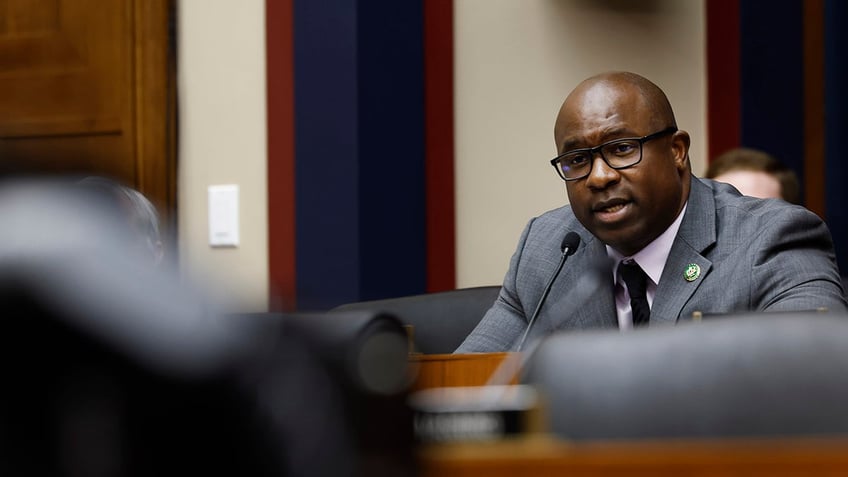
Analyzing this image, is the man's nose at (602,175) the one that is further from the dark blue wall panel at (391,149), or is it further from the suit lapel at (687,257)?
the dark blue wall panel at (391,149)

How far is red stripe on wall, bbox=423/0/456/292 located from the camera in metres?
3.68

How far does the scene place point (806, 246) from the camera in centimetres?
253

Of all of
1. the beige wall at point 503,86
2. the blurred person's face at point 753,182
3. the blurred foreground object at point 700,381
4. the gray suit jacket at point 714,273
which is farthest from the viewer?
the beige wall at point 503,86

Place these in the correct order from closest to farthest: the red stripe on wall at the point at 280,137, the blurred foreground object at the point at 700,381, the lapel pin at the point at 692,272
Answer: the blurred foreground object at the point at 700,381 < the lapel pin at the point at 692,272 < the red stripe on wall at the point at 280,137

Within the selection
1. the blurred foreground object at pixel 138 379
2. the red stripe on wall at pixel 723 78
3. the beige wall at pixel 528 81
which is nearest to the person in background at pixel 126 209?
the blurred foreground object at pixel 138 379

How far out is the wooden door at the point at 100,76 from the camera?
12.0 feet

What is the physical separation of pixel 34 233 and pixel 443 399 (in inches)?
12.6

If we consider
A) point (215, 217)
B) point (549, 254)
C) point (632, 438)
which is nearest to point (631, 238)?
point (549, 254)

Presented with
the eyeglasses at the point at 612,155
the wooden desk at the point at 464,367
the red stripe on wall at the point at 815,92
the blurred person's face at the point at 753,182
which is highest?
the red stripe on wall at the point at 815,92

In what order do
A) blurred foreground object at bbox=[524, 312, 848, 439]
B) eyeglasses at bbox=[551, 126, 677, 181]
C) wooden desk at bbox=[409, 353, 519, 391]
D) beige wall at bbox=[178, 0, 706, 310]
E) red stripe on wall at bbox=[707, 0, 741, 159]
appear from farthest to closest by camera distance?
red stripe on wall at bbox=[707, 0, 741, 159], beige wall at bbox=[178, 0, 706, 310], eyeglasses at bbox=[551, 126, 677, 181], wooden desk at bbox=[409, 353, 519, 391], blurred foreground object at bbox=[524, 312, 848, 439]

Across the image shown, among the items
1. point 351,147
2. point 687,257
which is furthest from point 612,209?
point 351,147

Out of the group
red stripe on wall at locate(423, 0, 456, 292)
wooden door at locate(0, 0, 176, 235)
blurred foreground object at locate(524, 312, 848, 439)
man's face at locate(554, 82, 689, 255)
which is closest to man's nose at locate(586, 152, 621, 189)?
man's face at locate(554, 82, 689, 255)

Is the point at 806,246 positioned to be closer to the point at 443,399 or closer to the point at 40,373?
the point at 443,399

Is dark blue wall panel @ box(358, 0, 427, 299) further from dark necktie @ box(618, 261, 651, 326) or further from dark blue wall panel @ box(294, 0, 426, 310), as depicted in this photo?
dark necktie @ box(618, 261, 651, 326)
